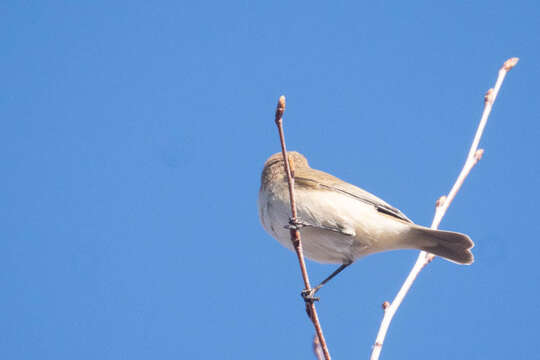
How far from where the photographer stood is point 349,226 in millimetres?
4941

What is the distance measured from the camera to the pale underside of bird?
4902 millimetres

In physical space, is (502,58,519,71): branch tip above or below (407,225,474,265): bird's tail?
above

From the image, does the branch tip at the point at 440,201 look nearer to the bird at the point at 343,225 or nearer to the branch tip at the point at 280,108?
the bird at the point at 343,225

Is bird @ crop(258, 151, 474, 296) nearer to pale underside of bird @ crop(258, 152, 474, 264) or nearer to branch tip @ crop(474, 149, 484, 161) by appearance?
pale underside of bird @ crop(258, 152, 474, 264)

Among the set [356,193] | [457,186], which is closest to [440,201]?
[457,186]

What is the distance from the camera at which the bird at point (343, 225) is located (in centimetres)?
490

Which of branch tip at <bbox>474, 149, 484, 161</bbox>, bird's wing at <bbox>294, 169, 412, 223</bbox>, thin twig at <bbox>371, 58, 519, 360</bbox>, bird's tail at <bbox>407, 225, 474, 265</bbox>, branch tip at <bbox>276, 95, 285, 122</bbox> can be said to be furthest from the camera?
bird's wing at <bbox>294, 169, 412, 223</bbox>

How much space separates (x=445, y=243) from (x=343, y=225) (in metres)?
0.91

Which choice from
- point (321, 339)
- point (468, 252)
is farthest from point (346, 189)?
point (321, 339)

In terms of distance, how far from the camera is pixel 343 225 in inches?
194

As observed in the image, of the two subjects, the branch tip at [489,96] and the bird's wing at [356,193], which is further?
the bird's wing at [356,193]

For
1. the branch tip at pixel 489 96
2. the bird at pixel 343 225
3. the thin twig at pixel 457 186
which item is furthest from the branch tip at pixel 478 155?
the bird at pixel 343 225

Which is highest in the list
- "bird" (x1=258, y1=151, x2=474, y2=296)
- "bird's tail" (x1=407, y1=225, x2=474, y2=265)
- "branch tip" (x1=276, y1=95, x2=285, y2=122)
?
"bird" (x1=258, y1=151, x2=474, y2=296)

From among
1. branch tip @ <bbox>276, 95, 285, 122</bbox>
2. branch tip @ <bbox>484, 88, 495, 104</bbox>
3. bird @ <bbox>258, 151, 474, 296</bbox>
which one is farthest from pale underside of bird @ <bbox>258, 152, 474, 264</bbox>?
branch tip @ <bbox>276, 95, 285, 122</bbox>
